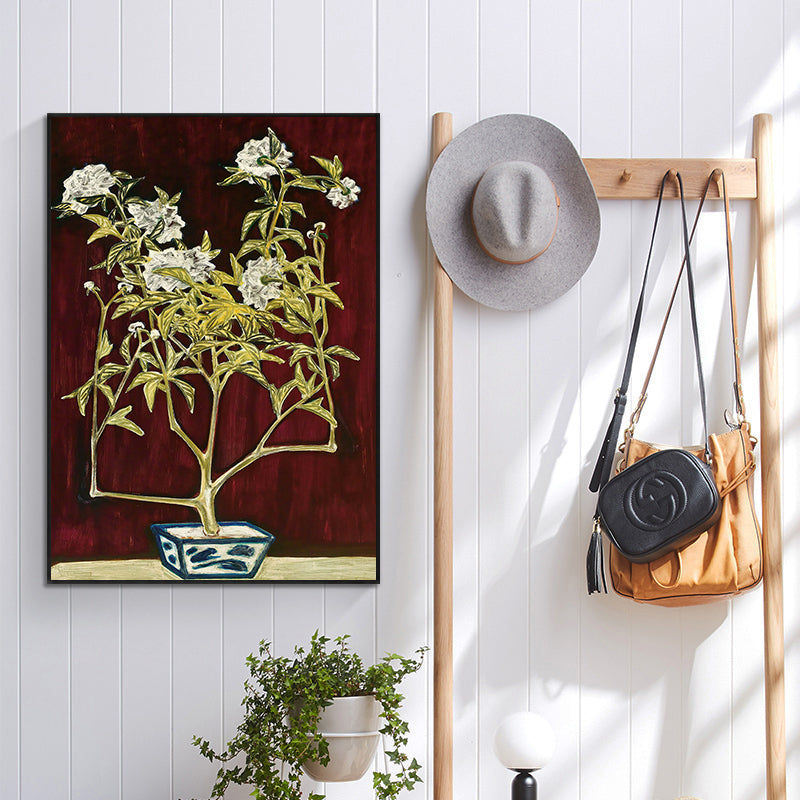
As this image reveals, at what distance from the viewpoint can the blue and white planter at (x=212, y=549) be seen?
1.52 metres

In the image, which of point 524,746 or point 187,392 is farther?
point 187,392

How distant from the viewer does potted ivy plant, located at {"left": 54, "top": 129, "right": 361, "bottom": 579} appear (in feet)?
4.99

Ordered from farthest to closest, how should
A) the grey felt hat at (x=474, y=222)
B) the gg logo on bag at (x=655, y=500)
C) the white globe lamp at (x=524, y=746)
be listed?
the grey felt hat at (x=474, y=222) < the gg logo on bag at (x=655, y=500) < the white globe lamp at (x=524, y=746)

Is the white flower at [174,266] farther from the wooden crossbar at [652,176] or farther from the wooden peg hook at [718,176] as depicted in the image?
the wooden peg hook at [718,176]

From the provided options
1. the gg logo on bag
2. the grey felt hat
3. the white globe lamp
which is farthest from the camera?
the grey felt hat

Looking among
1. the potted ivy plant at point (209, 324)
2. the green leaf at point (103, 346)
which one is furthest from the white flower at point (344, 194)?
the green leaf at point (103, 346)

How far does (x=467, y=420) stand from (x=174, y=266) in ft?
2.02

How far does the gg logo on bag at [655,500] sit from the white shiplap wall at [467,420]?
14cm

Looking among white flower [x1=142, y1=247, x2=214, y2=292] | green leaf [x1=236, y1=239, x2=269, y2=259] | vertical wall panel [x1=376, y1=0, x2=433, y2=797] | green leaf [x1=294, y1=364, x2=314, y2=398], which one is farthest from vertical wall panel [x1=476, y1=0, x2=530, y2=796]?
white flower [x1=142, y1=247, x2=214, y2=292]

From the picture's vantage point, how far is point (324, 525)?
152cm

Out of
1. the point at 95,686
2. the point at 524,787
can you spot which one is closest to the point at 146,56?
the point at 95,686

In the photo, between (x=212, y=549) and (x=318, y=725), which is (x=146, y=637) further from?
(x=318, y=725)

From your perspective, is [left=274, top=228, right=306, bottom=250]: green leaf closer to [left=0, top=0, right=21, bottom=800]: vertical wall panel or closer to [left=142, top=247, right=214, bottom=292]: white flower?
[left=142, top=247, right=214, bottom=292]: white flower

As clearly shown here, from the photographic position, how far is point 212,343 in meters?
1.52
